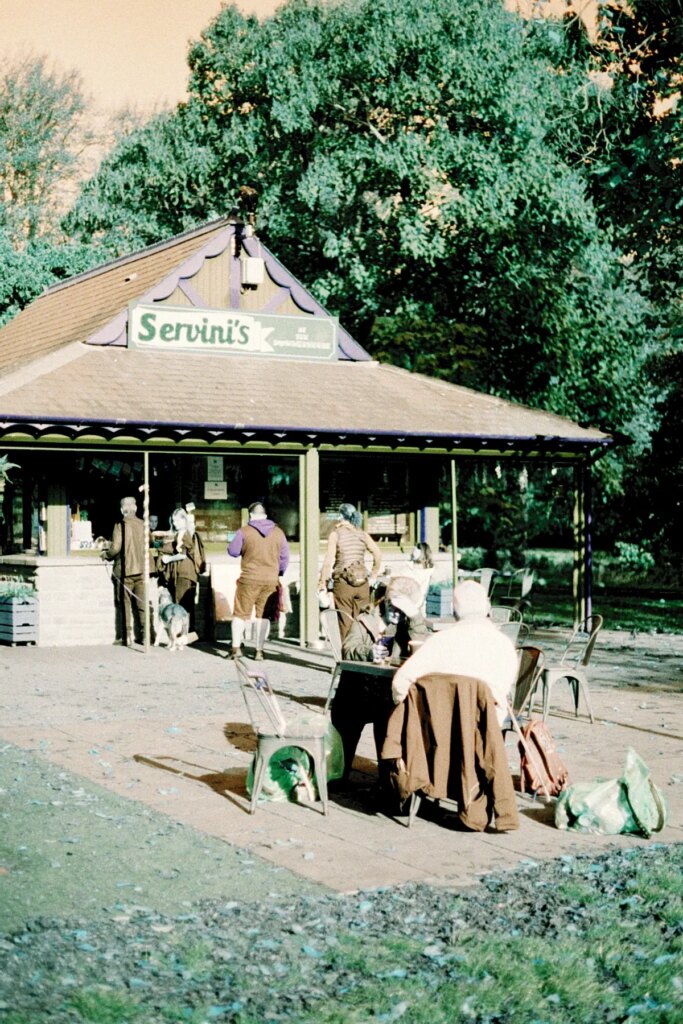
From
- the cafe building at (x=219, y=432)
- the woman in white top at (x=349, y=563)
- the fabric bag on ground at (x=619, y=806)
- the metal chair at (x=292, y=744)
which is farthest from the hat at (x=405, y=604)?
the cafe building at (x=219, y=432)

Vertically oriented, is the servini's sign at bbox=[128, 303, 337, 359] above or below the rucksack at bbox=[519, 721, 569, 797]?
above

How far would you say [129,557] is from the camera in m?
16.4

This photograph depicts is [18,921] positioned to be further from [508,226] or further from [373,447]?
[508,226]

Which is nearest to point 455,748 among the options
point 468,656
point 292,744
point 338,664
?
point 468,656

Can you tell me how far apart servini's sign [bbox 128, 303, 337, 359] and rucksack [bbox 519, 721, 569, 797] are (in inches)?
463

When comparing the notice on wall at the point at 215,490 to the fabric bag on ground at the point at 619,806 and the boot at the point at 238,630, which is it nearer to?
the boot at the point at 238,630

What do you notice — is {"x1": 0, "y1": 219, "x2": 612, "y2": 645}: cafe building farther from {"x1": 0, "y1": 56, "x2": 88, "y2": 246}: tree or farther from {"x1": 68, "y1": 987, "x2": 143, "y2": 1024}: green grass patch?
{"x1": 0, "y1": 56, "x2": 88, "y2": 246}: tree

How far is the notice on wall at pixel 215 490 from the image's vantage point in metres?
18.4

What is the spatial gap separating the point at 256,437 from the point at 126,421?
1837mm

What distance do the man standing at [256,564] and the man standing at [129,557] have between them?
2.08 m

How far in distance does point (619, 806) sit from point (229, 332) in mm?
13024

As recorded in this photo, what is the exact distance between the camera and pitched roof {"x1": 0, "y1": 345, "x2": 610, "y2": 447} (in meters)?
16.2

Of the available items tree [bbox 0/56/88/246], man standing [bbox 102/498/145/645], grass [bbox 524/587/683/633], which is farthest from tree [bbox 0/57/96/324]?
man standing [bbox 102/498/145/645]

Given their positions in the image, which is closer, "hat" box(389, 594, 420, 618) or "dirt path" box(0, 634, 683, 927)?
"dirt path" box(0, 634, 683, 927)
